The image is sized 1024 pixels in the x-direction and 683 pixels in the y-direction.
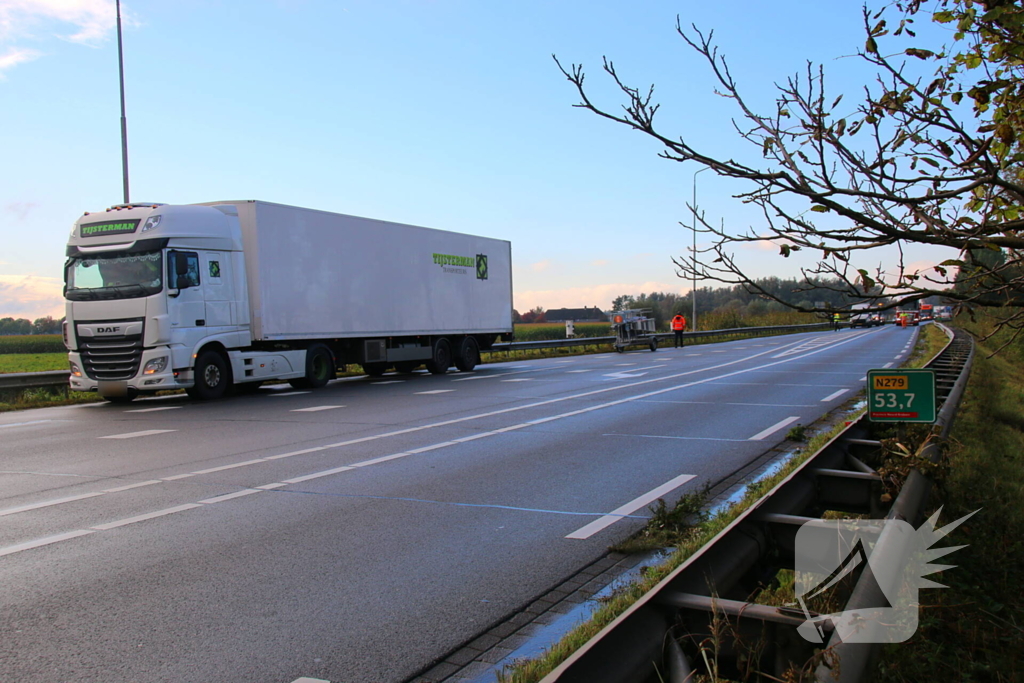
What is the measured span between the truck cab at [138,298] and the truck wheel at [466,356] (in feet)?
32.7

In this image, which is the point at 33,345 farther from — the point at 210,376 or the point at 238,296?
the point at 210,376

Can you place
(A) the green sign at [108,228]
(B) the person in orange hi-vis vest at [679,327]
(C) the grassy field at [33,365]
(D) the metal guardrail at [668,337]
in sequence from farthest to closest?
1. (B) the person in orange hi-vis vest at [679,327]
2. (D) the metal guardrail at [668,337]
3. (C) the grassy field at [33,365]
4. (A) the green sign at [108,228]

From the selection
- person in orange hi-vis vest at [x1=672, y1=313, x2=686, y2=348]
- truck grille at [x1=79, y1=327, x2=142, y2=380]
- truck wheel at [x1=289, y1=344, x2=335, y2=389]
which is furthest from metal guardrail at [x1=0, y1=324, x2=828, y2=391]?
truck wheel at [x1=289, y1=344, x2=335, y2=389]

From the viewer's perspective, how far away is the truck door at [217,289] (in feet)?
55.0

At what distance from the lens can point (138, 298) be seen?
620 inches

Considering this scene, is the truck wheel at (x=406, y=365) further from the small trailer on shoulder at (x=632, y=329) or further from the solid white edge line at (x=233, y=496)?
the solid white edge line at (x=233, y=496)

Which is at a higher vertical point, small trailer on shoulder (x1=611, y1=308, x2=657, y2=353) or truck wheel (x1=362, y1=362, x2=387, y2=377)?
small trailer on shoulder (x1=611, y1=308, x2=657, y2=353)

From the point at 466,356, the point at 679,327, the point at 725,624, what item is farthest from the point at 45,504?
the point at 679,327

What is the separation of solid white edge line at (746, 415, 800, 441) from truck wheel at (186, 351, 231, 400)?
35.8 ft

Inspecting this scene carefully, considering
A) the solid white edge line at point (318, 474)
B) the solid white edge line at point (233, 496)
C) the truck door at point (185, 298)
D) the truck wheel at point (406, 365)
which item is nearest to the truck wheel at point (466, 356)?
the truck wheel at point (406, 365)

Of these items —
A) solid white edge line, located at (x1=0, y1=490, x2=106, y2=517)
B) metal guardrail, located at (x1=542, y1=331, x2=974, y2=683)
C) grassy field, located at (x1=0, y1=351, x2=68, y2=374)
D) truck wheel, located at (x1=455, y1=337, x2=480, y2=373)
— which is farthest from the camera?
grassy field, located at (x1=0, y1=351, x2=68, y2=374)

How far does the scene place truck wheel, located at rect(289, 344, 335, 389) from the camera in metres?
19.4

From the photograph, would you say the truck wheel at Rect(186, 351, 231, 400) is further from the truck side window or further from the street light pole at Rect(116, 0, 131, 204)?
the street light pole at Rect(116, 0, 131, 204)

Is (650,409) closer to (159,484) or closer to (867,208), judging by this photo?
(159,484)
